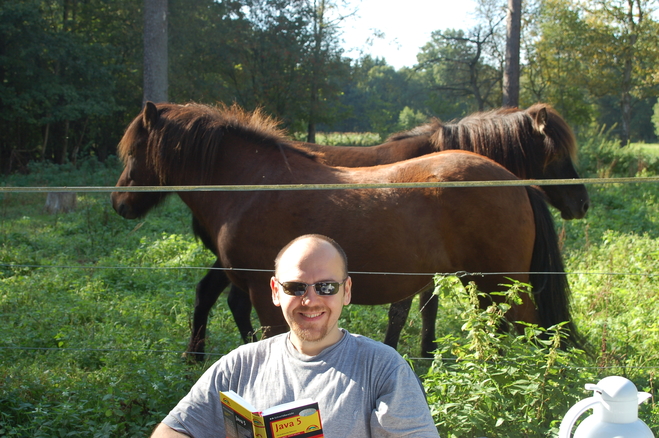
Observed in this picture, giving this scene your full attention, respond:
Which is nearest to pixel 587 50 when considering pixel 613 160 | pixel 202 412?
pixel 613 160

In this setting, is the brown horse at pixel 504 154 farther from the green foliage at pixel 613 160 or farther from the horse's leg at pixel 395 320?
the green foliage at pixel 613 160

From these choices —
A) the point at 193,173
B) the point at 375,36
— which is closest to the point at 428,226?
the point at 193,173

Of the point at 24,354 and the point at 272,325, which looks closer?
the point at 272,325

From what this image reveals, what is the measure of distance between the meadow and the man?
0.82 m

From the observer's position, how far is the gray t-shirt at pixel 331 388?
171 cm

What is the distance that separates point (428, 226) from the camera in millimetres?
3533

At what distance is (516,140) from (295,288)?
3.66 metres

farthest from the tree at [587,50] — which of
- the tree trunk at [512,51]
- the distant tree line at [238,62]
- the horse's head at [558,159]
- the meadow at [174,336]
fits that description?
the horse's head at [558,159]

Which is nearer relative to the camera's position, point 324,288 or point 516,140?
point 324,288

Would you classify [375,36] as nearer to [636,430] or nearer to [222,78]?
[222,78]

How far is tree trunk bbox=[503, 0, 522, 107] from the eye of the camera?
11531 mm

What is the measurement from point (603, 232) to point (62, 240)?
8448 millimetres

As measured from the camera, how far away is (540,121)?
484cm

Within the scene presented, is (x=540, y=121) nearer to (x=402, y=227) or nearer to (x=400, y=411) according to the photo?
(x=402, y=227)
